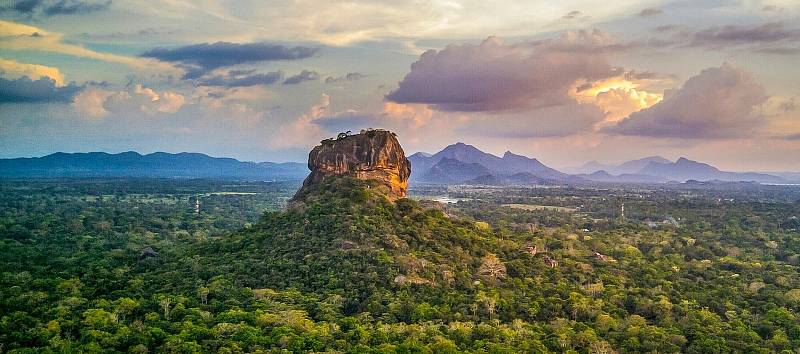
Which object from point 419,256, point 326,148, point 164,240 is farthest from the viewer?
point 164,240

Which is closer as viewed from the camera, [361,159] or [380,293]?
[380,293]

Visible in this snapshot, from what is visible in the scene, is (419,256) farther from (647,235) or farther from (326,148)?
(647,235)

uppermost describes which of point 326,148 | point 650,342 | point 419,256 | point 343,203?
point 326,148

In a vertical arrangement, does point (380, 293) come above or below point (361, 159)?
below

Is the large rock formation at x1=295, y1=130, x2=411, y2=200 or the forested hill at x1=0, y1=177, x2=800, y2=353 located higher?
the large rock formation at x1=295, y1=130, x2=411, y2=200

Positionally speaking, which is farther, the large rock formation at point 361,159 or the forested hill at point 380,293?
the large rock formation at point 361,159

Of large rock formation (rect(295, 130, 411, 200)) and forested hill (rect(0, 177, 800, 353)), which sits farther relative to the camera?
large rock formation (rect(295, 130, 411, 200))

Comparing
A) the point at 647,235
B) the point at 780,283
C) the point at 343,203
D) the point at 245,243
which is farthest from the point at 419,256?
the point at 647,235

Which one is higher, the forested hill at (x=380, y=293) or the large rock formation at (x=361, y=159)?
the large rock formation at (x=361, y=159)
